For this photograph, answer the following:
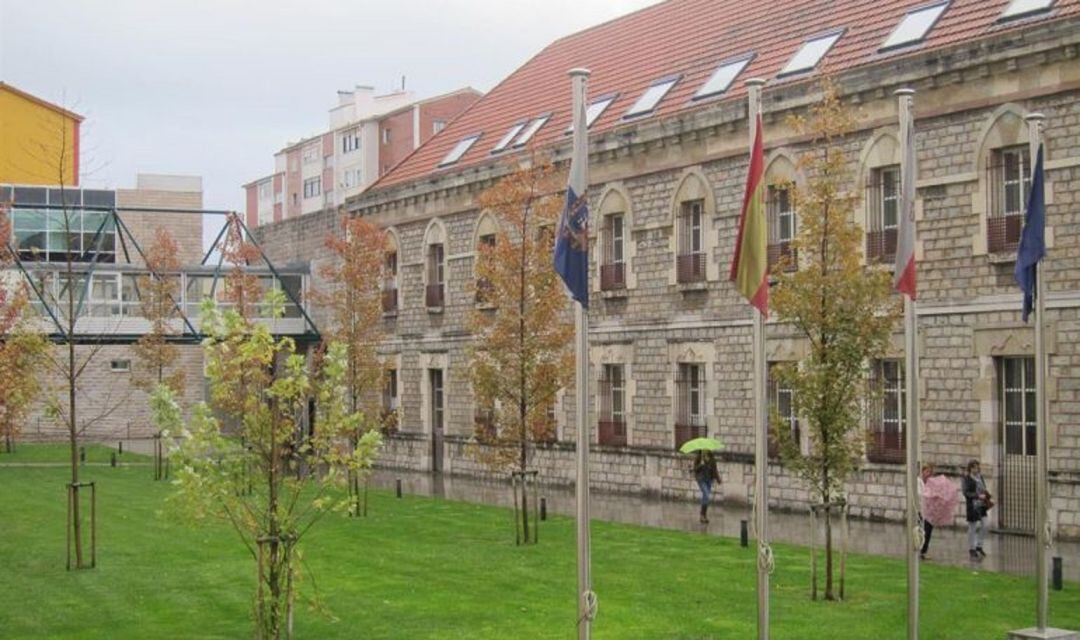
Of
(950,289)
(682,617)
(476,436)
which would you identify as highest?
(950,289)

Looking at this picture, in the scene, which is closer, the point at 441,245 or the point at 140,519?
the point at 140,519

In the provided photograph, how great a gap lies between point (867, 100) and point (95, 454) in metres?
34.2

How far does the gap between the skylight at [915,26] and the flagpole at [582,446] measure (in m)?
17.4

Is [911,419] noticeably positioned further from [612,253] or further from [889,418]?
[612,253]

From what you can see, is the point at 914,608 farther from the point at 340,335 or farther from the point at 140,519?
the point at 340,335

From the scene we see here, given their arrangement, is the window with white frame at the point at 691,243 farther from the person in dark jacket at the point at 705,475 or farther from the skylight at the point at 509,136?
the skylight at the point at 509,136

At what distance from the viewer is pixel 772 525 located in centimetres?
2947

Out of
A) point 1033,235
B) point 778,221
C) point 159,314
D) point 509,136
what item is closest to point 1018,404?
point 778,221

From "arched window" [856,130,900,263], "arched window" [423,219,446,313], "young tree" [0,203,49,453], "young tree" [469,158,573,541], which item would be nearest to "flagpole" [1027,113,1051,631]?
"young tree" [469,158,573,541]

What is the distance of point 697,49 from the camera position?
1542 inches

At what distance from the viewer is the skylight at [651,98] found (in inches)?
1491

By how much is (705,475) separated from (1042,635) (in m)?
14.2

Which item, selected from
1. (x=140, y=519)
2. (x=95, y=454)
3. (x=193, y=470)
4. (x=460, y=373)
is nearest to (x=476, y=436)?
(x=460, y=373)

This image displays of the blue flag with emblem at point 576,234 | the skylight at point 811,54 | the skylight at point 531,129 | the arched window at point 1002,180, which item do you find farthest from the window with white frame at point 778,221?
the blue flag with emblem at point 576,234
